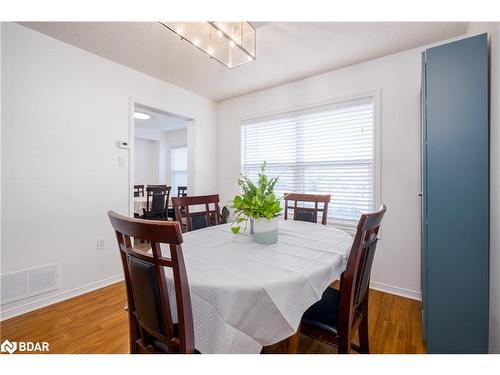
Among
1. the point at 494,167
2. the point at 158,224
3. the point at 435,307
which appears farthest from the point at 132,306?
the point at 494,167

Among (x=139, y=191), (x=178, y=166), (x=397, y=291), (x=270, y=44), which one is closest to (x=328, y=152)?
(x=270, y=44)

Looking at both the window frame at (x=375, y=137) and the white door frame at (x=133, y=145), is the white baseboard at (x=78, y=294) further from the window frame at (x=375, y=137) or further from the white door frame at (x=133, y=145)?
the white door frame at (x=133, y=145)

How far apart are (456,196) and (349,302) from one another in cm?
102

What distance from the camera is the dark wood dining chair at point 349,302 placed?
1048 mm

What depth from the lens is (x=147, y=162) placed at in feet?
22.4

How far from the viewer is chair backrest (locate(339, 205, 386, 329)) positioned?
101 cm

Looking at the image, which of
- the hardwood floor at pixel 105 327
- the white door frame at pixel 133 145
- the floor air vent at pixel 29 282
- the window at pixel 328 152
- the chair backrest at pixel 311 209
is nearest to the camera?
the hardwood floor at pixel 105 327

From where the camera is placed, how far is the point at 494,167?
130 centimetres

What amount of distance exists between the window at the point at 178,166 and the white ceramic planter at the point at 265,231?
540 centimetres

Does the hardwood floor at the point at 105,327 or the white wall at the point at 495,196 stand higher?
the white wall at the point at 495,196

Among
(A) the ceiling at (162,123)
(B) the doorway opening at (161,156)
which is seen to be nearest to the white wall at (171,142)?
(B) the doorway opening at (161,156)

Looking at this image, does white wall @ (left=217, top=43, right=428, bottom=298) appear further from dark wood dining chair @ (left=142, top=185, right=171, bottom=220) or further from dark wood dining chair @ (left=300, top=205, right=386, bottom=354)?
dark wood dining chair @ (left=142, top=185, right=171, bottom=220)

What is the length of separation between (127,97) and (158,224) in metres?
2.63

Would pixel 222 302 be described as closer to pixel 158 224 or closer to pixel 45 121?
pixel 158 224
